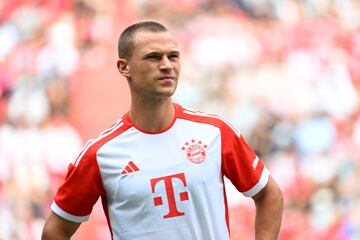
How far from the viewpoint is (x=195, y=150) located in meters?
3.58

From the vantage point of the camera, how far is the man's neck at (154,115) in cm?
361

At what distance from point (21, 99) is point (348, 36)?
2432 millimetres

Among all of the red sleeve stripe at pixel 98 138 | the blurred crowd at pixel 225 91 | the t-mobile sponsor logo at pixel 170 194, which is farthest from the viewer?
the blurred crowd at pixel 225 91

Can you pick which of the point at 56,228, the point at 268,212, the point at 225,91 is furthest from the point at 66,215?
the point at 225,91

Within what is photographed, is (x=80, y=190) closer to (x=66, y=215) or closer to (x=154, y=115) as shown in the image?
(x=66, y=215)

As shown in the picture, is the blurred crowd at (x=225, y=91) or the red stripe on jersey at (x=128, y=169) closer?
the red stripe on jersey at (x=128, y=169)

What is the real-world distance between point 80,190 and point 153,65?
541 mm

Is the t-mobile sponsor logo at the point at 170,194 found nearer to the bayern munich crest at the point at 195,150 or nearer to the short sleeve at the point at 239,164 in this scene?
the bayern munich crest at the point at 195,150

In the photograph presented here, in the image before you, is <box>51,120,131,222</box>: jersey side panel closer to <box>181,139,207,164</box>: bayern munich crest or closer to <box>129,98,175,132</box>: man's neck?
<box>129,98,175,132</box>: man's neck

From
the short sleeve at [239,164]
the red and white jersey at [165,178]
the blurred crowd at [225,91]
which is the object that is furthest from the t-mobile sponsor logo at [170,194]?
the blurred crowd at [225,91]

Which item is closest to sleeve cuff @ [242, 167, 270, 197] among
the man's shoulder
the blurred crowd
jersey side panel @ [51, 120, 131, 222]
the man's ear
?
the man's shoulder

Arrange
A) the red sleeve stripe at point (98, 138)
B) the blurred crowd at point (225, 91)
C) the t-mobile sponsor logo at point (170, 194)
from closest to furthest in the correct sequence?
the t-mobile sponsor logo at point (170, 194)
the red sleeve stripe at point (98, 138)
the blurred crowd at point (225, 91)

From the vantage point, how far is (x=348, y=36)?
23.4 ft

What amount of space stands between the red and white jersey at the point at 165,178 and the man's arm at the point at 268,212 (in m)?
0.05
